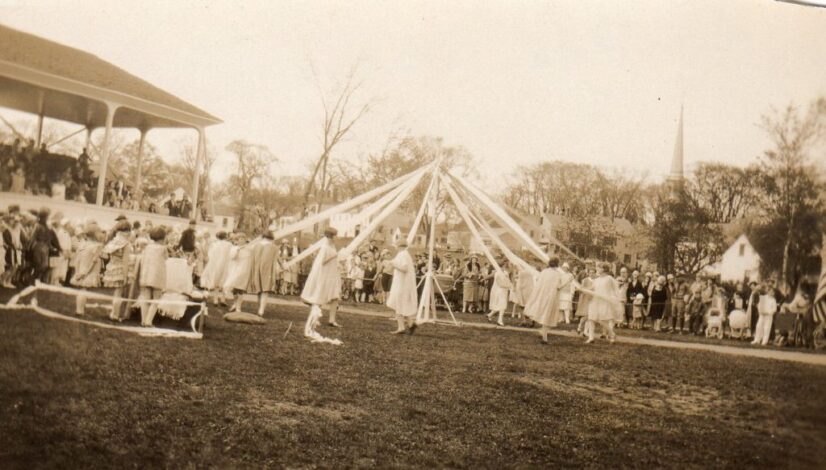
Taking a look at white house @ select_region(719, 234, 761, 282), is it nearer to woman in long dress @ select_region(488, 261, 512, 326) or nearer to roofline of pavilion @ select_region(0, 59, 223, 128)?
roofline of pavilion @ select_region(0, 59, 223, 128)

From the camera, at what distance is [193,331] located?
5062 millimetres

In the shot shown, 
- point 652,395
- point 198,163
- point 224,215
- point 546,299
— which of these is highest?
point 198,163

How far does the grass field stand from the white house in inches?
28.8

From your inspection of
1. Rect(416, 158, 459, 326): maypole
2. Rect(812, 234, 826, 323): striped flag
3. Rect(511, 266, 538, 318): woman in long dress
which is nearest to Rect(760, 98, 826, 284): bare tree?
Rect(812, 234, 826, 323): striped flag

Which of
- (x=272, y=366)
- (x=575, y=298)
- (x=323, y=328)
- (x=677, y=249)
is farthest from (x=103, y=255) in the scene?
(x=575, y=298)

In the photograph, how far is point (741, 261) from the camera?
4344mm

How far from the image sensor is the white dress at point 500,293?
939 centimetres

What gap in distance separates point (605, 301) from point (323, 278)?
3.76 m

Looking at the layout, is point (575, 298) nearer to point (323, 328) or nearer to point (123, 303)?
point (323, 328)

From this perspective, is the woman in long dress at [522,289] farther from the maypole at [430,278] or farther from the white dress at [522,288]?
the maypole at [430,278]

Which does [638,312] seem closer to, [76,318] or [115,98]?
[76,318]

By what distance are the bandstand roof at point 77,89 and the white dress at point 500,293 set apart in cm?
590

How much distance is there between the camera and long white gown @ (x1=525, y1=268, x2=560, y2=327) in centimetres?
728

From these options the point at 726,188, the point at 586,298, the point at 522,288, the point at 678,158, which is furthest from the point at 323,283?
the point at 522,288
